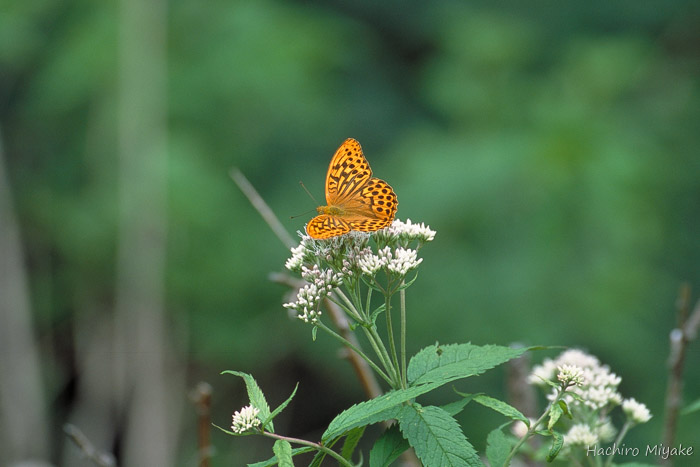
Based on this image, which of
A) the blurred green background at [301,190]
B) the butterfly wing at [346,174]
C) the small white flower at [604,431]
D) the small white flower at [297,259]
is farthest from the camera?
the blurred green background at [301,190]

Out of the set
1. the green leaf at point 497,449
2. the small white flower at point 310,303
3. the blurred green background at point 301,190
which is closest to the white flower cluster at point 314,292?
the small white flower at point 310,303

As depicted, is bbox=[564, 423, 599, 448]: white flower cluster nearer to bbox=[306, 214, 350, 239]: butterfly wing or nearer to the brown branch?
the brown branch

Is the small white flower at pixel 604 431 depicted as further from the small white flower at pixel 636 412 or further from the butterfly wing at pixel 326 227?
the butterfly wing at pixel 326 227

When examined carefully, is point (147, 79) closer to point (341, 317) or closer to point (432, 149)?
point (432, 149)

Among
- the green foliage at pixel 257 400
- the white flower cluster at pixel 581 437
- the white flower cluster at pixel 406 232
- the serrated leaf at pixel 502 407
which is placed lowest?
the green foliage at pixel 257 400

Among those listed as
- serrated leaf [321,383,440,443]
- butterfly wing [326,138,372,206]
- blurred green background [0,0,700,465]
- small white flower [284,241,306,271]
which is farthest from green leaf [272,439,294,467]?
blurred green background [0,0,700,465]
